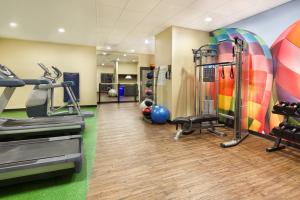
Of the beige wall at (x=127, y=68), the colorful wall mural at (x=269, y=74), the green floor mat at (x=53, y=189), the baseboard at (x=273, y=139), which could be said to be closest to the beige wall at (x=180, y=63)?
the colorful wall mural at (x=269, y=74)

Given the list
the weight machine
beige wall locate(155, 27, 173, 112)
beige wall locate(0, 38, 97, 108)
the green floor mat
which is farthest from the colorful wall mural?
beige wall locate(0, 38, 97, 108)

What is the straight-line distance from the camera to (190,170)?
8.11 feet

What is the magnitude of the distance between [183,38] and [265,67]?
2156 mm

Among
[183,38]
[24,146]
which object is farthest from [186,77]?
[24,146]

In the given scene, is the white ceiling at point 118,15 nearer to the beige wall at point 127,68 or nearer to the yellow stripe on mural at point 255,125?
the yellow stripe on mural at point 255,125

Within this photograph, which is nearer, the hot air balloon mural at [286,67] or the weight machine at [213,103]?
the hot air balloon mural at [286,67]

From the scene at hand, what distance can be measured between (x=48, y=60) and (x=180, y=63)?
5.33m

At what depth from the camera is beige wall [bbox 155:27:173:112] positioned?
499 centimetres

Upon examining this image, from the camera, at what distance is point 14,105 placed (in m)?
6.73

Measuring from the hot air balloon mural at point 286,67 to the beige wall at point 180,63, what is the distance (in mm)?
2000

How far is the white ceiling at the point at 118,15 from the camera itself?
11.5 ft

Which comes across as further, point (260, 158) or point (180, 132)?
point (180, 132)

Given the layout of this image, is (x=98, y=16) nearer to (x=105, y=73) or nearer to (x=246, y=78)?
(x=246, y=78)

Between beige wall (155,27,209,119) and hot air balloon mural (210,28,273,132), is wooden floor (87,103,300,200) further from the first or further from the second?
beige wall (155,27,209,119)
